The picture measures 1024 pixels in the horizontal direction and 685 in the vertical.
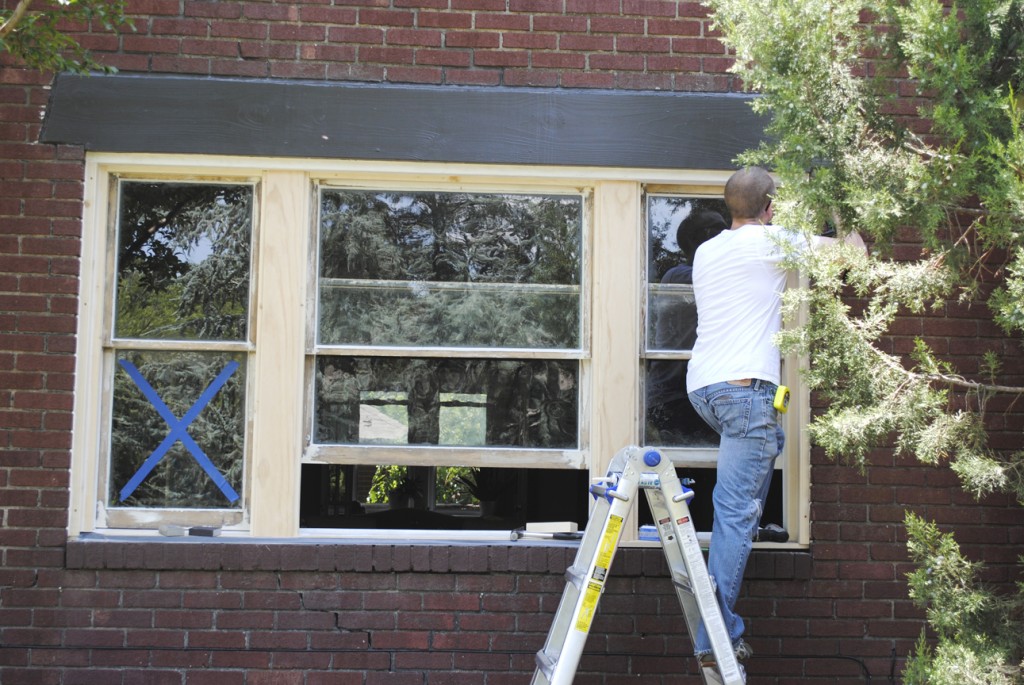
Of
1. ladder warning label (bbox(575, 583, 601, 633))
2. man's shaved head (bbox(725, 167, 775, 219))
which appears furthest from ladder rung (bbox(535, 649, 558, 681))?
man's shaved head (bbox(725, 167, 775, 219))

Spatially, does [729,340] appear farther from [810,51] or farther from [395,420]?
[395,420]

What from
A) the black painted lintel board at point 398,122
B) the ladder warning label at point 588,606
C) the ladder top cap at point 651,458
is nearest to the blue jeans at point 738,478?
the ladder top cap at point 651,458

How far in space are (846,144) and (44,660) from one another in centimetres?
393

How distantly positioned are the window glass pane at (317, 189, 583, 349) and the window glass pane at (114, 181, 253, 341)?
40cm

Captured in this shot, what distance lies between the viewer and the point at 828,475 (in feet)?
16.3

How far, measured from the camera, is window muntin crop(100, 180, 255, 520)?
16.5ft

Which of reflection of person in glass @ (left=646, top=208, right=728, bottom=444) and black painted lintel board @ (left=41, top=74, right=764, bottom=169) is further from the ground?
black painted lintel board @ (left=41, top=74, right=764, bottom=169)

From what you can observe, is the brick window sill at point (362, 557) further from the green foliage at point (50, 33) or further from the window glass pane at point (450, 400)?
the green foliage at point (50, 33)

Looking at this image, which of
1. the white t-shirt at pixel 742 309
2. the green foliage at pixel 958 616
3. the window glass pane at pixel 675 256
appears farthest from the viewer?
the window glass pane at pixel 675 256

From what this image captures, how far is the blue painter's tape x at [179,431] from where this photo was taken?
503 cm

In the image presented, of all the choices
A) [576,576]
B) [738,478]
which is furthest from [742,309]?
[576,576]

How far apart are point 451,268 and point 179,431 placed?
1.45m

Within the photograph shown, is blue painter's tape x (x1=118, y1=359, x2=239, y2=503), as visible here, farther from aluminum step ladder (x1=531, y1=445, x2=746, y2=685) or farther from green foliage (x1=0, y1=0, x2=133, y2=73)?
aluminum step ladder (x1=531, y1=445, x2=746, y2=685)

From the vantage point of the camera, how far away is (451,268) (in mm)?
5191
